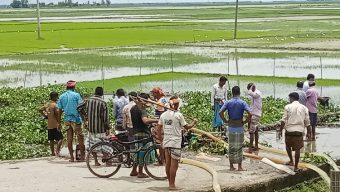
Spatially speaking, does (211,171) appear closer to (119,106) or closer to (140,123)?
(140,123)

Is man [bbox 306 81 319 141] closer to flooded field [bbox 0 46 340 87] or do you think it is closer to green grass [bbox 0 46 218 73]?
flooded field [bbox 0 46 340 87]

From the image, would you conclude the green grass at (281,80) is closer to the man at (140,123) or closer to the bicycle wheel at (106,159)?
the bicycle wheel at (106,159)

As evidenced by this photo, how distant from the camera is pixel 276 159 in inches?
540

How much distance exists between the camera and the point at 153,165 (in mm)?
12922

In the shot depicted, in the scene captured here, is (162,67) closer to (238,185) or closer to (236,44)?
(236,44)

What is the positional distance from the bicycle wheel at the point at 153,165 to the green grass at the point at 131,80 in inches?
667

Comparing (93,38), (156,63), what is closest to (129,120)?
(156,63)

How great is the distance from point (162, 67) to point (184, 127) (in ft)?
96.6

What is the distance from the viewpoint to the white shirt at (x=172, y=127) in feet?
35.2

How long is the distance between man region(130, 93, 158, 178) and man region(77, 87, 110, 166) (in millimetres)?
1019

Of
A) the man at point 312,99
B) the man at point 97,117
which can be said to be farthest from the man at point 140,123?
the man at point 312,99

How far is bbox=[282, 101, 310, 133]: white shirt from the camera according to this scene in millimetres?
12602

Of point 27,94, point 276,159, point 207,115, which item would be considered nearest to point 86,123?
point 276,159

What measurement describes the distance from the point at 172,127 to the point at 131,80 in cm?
2337
